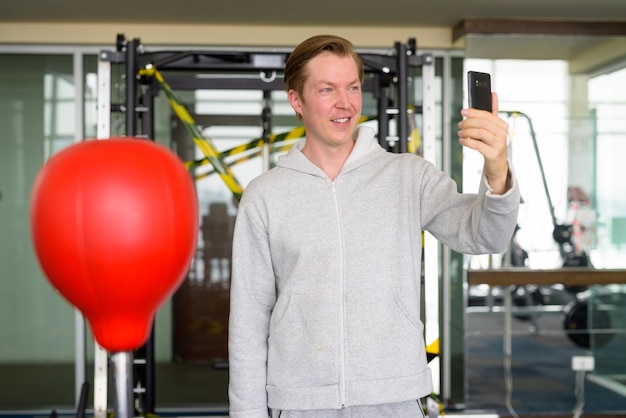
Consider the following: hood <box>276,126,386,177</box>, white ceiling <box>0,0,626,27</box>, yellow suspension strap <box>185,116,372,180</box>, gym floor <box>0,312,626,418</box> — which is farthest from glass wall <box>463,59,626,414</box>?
hood <box>276,126,386,177</box>

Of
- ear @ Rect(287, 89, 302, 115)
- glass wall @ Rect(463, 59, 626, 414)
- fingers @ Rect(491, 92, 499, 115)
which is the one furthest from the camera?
glass wall @ Rect(463, 59, 626, 414)

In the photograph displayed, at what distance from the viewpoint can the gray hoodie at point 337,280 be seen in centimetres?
151

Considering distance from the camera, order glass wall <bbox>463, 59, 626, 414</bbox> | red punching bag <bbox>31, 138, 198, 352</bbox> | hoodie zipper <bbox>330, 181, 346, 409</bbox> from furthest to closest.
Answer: glass wall <bbox>463, 59, 626, 414</bbox>, hoodie zipper <bbox>330, 181, 346, 409</bbox>, red punching bag <bbox>31, 138, 198, 352</bbox>

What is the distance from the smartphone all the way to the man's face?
32 cm

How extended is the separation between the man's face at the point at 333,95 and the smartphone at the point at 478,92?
0.32m

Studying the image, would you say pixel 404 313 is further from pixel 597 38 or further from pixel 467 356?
pixel 597 38

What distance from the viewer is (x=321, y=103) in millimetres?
1552

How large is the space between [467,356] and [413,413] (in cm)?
322

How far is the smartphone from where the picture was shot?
1.26m

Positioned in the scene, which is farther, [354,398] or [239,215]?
[239,215]

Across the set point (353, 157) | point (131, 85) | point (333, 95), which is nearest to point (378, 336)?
point (353, 157)

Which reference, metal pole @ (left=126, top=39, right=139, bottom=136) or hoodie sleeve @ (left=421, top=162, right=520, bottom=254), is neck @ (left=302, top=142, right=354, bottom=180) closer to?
hoodie sleeve @ (left=421, top=162, right=520, bottom=254)

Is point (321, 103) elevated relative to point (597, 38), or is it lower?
lower

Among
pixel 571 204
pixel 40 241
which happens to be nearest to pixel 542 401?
pixel 571 204
